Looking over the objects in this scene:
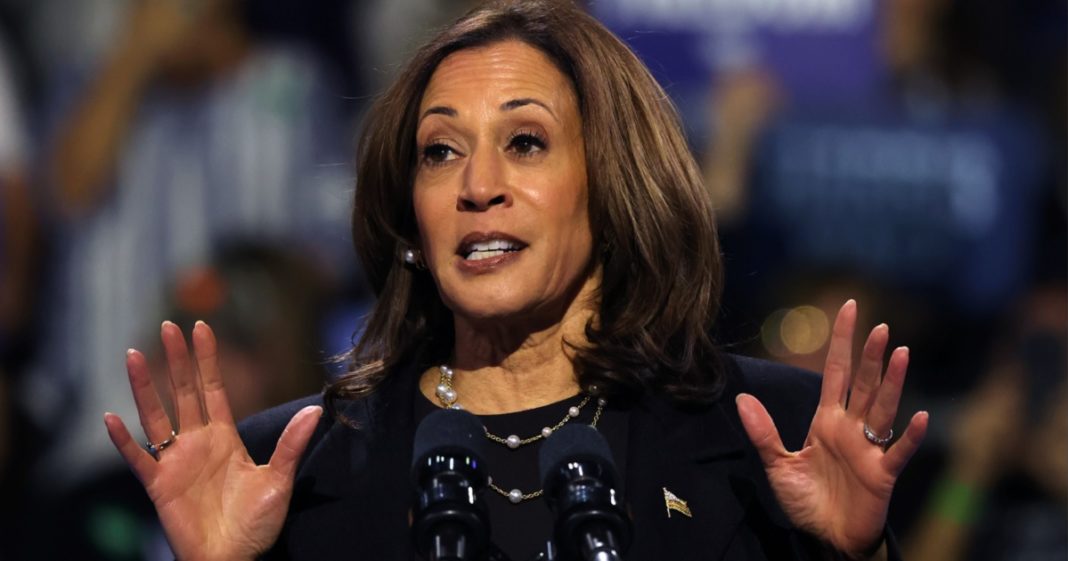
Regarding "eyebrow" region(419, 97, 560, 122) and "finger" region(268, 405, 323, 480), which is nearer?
"finger" region(268, 405, 323, 480)

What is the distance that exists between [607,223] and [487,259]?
26cm

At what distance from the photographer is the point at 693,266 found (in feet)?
→ 8.68

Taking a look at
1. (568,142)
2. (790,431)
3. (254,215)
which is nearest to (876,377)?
(790,431)

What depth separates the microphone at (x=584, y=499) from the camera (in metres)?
1.79

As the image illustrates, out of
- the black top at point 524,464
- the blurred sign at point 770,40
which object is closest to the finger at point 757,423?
the black top at point 524,464

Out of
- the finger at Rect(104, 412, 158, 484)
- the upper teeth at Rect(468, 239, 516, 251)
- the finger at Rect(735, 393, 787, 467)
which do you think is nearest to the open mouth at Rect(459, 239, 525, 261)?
the upper teeth at Rect(468, 239, 516, 251)

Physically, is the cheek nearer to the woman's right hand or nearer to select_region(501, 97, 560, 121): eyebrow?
select_region(501, 97, 560, 121): eyebrow

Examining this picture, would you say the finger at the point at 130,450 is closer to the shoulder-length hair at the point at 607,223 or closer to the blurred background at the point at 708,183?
the shoulder-length hair at the point at 607,223

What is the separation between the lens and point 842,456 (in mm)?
Answer: 2234

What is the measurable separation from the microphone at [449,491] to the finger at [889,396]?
1.94 feet

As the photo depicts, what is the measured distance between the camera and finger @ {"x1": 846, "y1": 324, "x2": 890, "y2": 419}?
2.17 metres

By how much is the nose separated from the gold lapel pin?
0.53 m

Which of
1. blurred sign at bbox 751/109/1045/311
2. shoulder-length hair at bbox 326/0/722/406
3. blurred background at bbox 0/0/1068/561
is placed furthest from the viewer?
blurred sign at bbox 751/109/1045/311

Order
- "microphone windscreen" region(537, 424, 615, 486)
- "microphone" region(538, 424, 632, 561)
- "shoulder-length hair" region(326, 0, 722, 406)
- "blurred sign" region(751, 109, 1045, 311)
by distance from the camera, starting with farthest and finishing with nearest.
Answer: "blurred sign" region(751, 109, 1045, 311)
"shoulder-length hair" region(326, 0, 722, 406)
"microphone windscreen" region(537, 424, 615, 486)
"microphone" region(538, 424, 632, 561)
